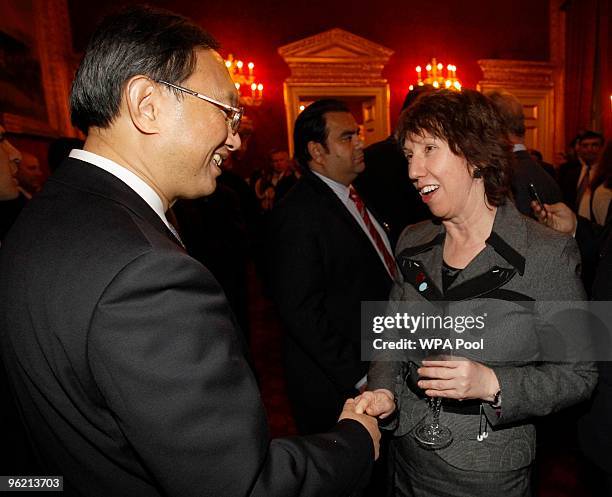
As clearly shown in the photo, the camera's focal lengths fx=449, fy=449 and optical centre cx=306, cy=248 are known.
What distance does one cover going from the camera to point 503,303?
58.3 inches

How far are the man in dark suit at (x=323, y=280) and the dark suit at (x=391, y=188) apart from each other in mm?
755

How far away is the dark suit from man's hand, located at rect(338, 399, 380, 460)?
1956 millimetres

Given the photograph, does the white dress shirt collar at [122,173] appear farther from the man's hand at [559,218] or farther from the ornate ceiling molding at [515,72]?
the ornate ceiling molding at [515,72]

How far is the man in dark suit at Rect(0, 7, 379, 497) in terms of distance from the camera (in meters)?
0.81

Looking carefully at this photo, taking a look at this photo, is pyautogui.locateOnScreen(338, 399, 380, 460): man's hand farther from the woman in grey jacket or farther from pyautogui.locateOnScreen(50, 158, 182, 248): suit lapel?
pyautogui.locateOnScreen(50, 158, 182, 248): suit lapel

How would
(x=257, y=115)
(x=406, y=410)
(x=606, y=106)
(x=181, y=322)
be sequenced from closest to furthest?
(x=181, y=322)
(x=406, y=410)
(x=257, y=115)
(x=606, y=106)

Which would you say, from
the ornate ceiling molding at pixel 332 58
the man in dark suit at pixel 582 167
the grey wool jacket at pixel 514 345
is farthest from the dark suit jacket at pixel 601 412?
the ornate ceiling molding at pixel 332 58

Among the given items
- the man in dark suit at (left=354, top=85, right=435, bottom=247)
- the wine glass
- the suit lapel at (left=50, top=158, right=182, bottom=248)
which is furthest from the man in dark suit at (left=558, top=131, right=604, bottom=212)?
the suit lapel at (left=50, top=158, right=182, bottom=248)

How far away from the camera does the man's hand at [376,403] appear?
4.64ft

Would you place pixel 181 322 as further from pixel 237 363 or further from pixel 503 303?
pixel 503 303

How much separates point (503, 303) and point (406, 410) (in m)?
0.53

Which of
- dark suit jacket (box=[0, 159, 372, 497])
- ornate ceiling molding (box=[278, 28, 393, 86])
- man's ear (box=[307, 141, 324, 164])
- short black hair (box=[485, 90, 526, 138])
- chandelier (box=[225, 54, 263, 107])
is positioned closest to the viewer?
dark suit jacket (box=[0, 159, 372, 497])

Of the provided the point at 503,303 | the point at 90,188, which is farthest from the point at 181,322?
the point at 503,303

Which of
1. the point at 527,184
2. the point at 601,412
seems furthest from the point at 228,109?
the point at 527,184
